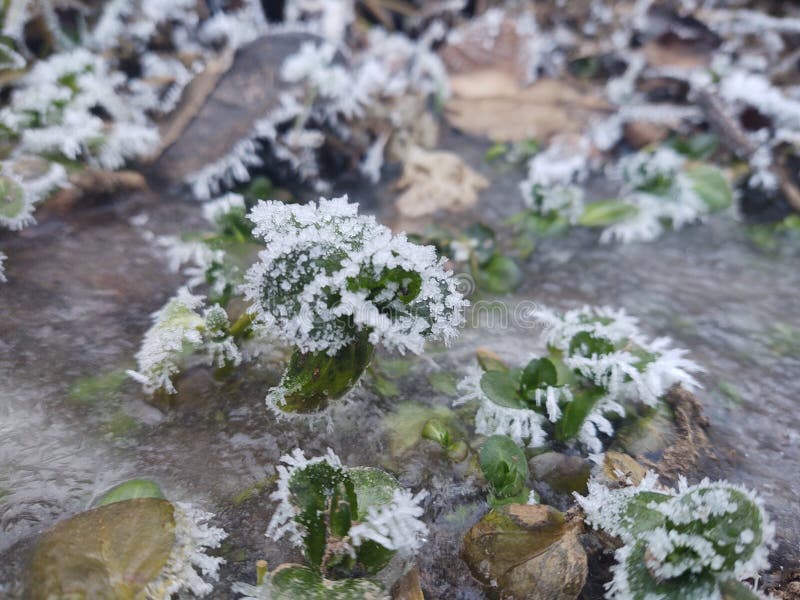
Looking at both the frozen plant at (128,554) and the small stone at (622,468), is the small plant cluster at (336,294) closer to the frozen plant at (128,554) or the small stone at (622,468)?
the frozen plant at (128,554)

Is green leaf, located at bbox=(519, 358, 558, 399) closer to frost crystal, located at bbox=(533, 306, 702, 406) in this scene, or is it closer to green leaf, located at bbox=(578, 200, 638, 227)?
frost crystal, located at bbox=(533, 306, 702, 406)

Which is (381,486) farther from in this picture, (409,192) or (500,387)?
(409,192)

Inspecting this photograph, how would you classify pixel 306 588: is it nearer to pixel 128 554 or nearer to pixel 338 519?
pixel 338 519

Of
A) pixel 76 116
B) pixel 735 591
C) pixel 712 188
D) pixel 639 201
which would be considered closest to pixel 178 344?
pixel 735 591

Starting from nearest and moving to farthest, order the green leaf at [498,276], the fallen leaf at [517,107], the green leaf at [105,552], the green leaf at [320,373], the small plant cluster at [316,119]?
the green leaf at [105,552] < the green leaf at [320,373] < the green leaf at [498,276] < the small plant cluster at [316,119] < the fallen leaf at [517,107]

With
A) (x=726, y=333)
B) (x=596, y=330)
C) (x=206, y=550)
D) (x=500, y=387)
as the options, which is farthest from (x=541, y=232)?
(x=206, y=550)

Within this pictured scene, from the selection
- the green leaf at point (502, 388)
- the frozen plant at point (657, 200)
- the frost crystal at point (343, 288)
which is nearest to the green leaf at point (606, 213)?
the frozen plant at point (657, 200)

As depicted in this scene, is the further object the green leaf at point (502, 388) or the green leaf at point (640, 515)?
the green leaf at point (502, 388)
